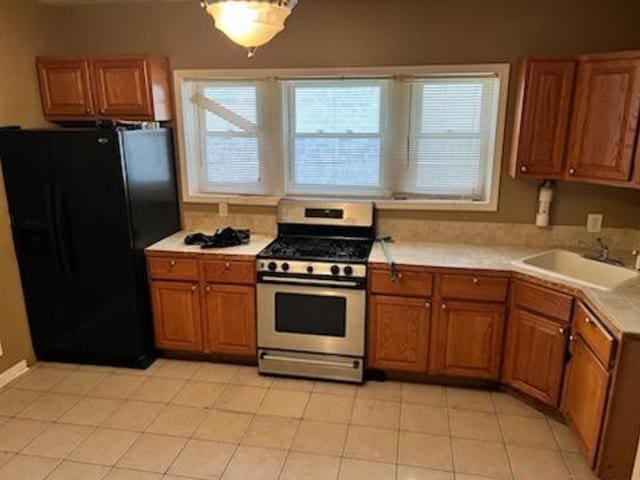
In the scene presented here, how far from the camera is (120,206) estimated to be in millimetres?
3113

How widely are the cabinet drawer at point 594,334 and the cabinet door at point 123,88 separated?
302 centimetres

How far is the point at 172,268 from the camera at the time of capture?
131 inches

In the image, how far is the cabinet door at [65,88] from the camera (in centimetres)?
333

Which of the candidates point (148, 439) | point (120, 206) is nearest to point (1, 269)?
point (120, 206)

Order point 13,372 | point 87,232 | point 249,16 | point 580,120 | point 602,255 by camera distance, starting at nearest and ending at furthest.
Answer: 1. point 249,16
2. point 580,120
3. point 602,255
4. point 87,232
5. point 13,372

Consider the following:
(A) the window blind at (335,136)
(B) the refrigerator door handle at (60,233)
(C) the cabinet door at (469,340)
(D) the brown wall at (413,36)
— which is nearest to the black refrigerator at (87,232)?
(B) the refrigerator door handle at (60,233)

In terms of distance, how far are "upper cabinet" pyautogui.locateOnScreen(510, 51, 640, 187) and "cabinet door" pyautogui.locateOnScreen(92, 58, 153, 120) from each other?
2502mm

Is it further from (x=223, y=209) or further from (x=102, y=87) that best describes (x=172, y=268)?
(x=102, y=87)

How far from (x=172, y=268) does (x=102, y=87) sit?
4.49 ft

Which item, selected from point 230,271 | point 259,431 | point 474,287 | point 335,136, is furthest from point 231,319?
point 474,287

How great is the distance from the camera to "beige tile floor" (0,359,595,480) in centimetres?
244

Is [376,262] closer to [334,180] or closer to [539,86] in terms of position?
[334,180]

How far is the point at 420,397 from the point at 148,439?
168 centimetres

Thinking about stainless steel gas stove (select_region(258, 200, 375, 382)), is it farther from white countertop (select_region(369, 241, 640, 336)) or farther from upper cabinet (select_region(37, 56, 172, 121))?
upper cabinet (select_region(37, 56, 172, 121))
